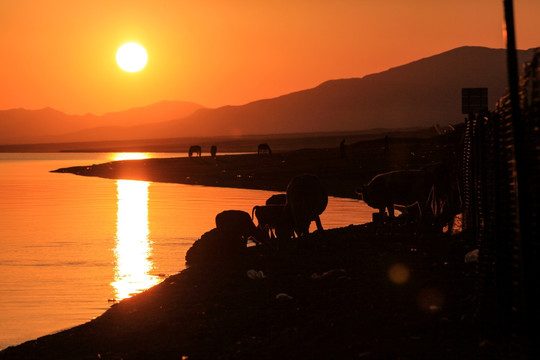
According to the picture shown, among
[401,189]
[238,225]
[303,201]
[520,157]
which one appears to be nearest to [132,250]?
[238,225]

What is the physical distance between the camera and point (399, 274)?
44.6 ft

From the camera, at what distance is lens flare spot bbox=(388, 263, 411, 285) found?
13.1 metres

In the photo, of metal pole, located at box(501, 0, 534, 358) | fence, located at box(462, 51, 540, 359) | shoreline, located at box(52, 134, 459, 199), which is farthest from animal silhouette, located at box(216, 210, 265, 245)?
shoreline, located at box(52, 134, 459, 199)

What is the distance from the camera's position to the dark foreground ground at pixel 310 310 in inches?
377

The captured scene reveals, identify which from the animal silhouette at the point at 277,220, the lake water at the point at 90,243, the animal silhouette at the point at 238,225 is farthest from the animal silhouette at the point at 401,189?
the lake water at the point at 90,243

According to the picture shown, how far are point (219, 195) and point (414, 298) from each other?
34.9 meters

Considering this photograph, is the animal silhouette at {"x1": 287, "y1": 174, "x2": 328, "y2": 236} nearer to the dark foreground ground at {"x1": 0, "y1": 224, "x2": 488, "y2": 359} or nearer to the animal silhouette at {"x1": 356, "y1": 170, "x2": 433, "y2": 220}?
the animal silhouette at {"x1": 356, "y1": 170, "x2": 433, "y2": 220}

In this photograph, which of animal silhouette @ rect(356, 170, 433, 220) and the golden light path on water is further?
animal silhouette @ rect(356, 170, 433, 220)

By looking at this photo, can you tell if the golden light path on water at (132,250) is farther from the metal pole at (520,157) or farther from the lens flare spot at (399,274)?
the metal pole at (520,157)

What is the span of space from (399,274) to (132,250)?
11587 millimetres

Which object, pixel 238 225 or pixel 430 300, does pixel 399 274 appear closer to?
pixel 430 300

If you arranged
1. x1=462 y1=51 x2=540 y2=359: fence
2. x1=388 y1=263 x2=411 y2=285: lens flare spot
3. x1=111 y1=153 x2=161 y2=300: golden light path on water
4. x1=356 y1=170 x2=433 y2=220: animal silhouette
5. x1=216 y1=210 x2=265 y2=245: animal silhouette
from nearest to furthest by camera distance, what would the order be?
1. x1=462 y1=51 x2=540 y2=359: fence
2. x1=388 y1=263 x2=411 y2=285: lens flare spot
3. x1=111 y1=153 x2=161 y2=300: golden light path on water
4. x1=356 y1=170 x2=433 y2=220: animal silhouette
5. x1=216 y1=210 x2=265 y2=245: animal silhouette

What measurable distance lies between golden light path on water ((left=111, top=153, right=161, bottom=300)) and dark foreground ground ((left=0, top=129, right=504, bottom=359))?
1157 mm

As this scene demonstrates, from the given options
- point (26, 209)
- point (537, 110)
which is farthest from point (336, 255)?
point (26, 209)
